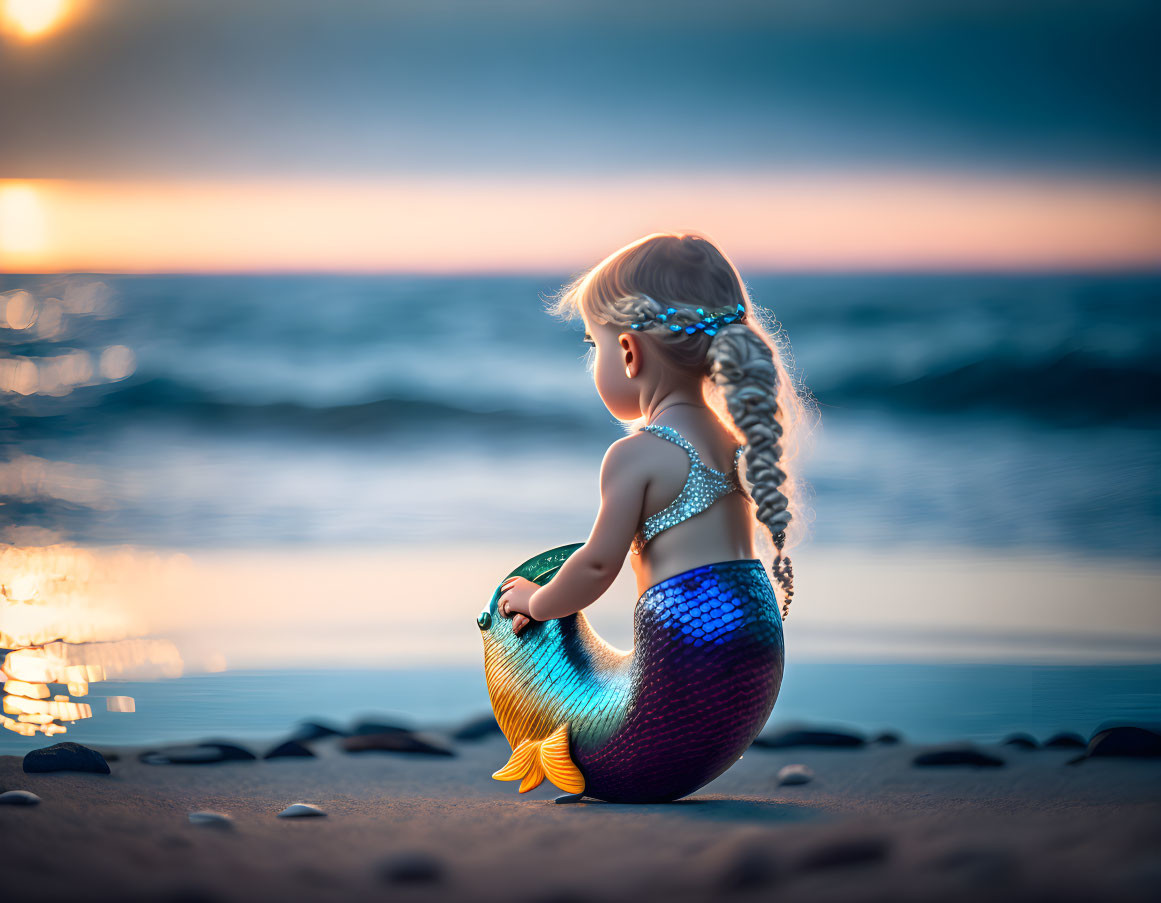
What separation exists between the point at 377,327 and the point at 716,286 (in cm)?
1012

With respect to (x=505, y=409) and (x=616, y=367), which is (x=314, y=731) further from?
(x=505, y=409)

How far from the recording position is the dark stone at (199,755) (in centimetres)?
275

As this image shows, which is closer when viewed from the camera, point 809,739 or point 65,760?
point 65,760

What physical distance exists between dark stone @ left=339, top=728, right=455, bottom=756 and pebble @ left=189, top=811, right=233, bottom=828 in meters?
0.85

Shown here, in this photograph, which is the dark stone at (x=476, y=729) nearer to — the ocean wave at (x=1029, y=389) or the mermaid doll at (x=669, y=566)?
the mermaid doll at (x=669, y=566)

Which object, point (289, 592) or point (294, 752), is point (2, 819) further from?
point (289, 592)

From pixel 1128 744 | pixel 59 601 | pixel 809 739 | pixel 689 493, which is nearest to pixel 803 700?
pixel 809 739

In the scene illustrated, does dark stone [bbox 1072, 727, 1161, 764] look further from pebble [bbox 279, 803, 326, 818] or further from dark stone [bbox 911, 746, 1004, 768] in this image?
pebble [bbox 279, 803, 326, 818]

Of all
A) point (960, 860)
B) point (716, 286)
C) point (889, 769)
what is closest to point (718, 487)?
point (716, 286)

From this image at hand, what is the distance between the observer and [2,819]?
6.45 ft

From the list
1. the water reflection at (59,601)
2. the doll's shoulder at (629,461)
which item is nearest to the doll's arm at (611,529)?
the doll's shoulder at (629,461)

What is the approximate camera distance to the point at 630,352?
2.27m

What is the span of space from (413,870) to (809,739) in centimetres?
172

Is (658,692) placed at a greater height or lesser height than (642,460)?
lesser
